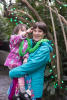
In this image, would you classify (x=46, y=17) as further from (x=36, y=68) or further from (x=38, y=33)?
(x=36, y=68)

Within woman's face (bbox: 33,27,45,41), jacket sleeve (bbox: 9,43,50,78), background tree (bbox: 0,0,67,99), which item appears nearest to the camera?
jacket sleeve (bbox: 9,43,50,78)

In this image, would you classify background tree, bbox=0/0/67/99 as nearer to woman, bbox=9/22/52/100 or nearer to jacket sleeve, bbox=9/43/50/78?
woman, bbox=9/22/52/100

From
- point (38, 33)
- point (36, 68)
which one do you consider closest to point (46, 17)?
point (38, 33)

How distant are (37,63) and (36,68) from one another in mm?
58

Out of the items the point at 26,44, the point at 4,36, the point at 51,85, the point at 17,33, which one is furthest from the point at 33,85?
the point at 4,36

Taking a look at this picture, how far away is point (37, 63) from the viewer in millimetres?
1778

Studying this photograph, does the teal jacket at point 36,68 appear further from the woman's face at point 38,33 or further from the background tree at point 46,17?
the background tree at point 46,17

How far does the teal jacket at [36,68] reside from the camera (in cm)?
178

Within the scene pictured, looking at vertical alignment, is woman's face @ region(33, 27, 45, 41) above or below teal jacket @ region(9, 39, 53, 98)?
above

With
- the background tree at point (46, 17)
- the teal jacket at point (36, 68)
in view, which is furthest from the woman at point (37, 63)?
the background tree at point (46, 17)

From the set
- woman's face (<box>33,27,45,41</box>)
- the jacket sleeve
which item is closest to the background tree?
woman's face (<box>33,27,45,41</box>)

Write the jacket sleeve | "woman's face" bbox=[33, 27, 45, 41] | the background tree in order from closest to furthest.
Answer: the jacket sleeve, "woman's face" bbox=[33, 27, 45, 41], the background tree

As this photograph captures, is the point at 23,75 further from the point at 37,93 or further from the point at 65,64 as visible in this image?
the point at 65,64

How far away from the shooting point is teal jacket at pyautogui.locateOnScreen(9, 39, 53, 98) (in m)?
1.78
